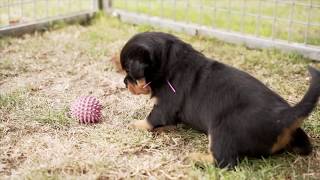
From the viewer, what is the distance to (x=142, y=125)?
333cm

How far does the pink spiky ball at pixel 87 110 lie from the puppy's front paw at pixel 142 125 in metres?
0.25

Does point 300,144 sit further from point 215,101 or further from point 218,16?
point 218,16

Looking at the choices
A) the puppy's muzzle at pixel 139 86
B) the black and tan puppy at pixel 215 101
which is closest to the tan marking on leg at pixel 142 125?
the black and tan puppy at pixel 215 101

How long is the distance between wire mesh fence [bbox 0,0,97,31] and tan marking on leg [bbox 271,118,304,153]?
11.4ft

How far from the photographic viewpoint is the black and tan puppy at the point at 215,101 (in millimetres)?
2689

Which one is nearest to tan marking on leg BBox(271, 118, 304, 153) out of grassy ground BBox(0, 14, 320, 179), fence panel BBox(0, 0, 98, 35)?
grassy ground BBox(0, 14, 320, 179)

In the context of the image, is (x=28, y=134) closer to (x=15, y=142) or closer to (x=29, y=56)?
(x=15, y=142)

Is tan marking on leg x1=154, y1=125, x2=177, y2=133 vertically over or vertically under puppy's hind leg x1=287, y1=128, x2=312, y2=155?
under

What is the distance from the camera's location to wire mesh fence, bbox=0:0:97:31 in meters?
5.47

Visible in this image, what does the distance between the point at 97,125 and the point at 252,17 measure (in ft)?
10.2

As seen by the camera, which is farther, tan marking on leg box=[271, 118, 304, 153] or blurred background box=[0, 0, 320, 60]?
blurred background box=[0, 0, 320, 60]

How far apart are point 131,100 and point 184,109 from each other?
89 centimetres

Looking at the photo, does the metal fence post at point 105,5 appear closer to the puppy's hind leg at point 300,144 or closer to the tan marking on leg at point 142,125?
the tan marking on leg at point 142,125

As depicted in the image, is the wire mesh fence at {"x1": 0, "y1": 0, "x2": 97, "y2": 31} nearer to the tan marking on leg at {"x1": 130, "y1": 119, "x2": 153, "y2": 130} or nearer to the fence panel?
the fence panel
